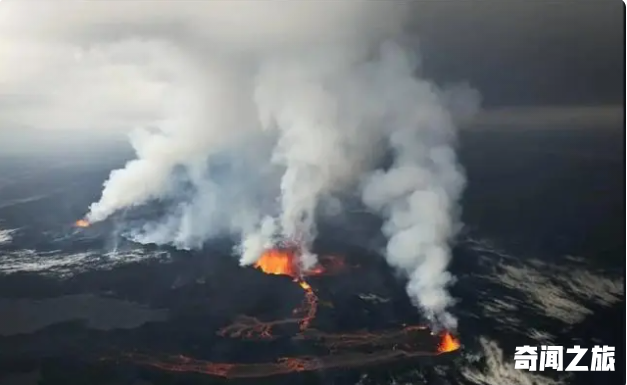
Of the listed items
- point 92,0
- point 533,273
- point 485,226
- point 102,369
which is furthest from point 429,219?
point 92,0

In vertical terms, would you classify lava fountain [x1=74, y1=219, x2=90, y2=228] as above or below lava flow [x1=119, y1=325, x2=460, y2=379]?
above

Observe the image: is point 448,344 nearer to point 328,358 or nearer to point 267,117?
point 328,358

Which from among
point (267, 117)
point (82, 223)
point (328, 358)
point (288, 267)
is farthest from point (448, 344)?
point (82, 223)

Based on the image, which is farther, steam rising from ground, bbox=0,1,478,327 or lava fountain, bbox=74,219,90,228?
lava fountain, bbox=74,219,90,228

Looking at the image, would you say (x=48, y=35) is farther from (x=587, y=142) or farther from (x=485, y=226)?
(x=587, y=142)

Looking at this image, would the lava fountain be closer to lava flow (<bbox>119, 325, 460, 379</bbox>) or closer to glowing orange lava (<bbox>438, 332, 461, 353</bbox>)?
lava flow (<bbox>119, 325, 460, 379</bbox>)

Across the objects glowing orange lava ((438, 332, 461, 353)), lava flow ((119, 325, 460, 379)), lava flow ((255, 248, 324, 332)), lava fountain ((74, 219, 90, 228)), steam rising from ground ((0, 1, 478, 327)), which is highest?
steam rising from ground ((0, 1, 478, 327))

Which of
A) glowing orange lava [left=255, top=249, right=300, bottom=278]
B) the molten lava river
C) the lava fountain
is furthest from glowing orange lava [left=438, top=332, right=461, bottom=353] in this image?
the lava fountain
